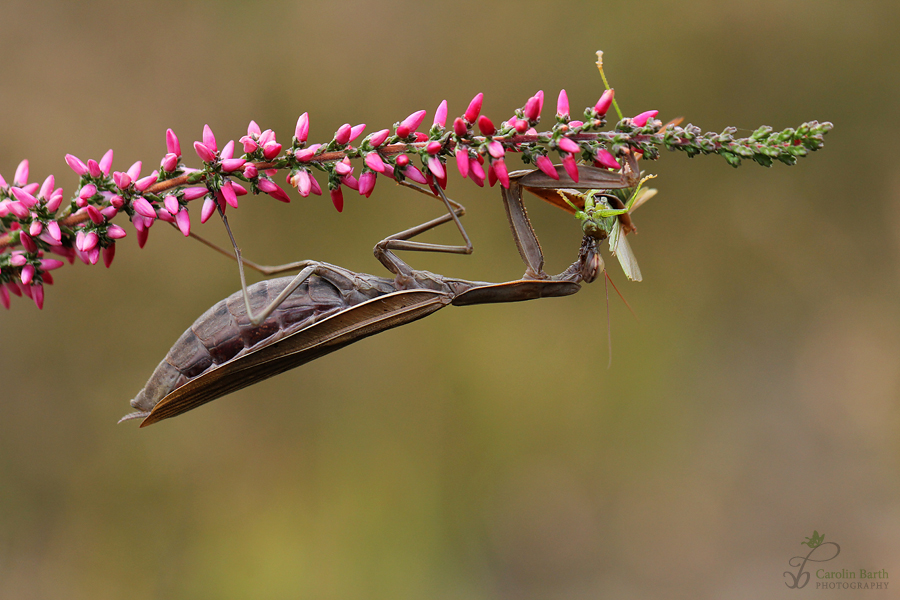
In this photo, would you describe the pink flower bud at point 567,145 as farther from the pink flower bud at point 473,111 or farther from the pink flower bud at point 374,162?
the pink flower bud at point 374,162

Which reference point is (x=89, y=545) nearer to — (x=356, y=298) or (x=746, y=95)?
(x=356, y=298)

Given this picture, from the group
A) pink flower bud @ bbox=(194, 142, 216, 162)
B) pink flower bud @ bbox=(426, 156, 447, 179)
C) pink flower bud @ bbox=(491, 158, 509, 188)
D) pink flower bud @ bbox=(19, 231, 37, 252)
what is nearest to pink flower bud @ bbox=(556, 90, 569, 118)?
pink flower bud @ bbox=(491, 158, 509, 188)

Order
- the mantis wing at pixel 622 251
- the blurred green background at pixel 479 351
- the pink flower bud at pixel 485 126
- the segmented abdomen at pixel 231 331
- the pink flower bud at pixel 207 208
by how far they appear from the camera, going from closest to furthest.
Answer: the pink flower bud at pixel 485 126 → the pink flower bud at pixel 207 208 → the mantis wing at pixel 622 251 → the segmented abdomen at pixel 231 331 → the blurred green background at pixel 479 351

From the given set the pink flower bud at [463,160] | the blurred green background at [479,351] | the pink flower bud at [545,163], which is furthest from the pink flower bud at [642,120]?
the blurred green background at [479,351]

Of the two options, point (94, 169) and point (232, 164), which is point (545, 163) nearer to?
point (232, 164)

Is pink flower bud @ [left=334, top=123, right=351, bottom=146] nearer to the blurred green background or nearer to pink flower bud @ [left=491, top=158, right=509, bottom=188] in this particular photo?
pink flower bud @ [left=491, top=158, right=509, bottom=188]
